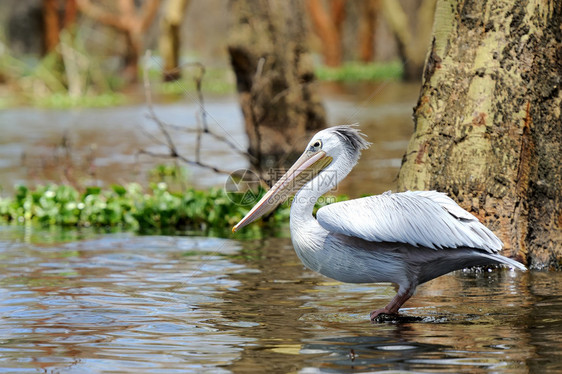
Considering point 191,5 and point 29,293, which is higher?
point 191,5

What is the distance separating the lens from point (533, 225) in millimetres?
7141

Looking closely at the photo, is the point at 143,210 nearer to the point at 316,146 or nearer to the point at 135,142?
the point at 316,146

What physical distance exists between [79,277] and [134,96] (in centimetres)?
2310

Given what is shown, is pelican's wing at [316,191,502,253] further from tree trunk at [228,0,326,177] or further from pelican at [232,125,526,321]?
tree trunk at [228,0,326,177]

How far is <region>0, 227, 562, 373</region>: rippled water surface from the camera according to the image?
15.8 feet

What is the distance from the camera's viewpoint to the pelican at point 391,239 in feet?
18.1

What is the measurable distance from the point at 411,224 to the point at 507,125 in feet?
6.02

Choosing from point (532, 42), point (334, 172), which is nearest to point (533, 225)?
point (532, 42)

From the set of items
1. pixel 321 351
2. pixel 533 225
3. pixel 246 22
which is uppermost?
pixel 246 22

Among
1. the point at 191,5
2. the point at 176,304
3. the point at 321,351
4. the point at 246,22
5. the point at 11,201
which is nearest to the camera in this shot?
the point at 321,351

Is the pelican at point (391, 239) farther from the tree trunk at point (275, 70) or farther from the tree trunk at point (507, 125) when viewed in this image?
the tree trunk at point (275, 70)

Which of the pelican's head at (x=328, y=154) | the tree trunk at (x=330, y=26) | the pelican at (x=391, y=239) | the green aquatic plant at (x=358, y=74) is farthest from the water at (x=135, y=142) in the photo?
the tree trunk at (x=330, y=26)

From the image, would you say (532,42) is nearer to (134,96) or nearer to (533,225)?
(533,225)

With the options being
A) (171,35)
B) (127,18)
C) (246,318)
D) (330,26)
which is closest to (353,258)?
(246,318)
